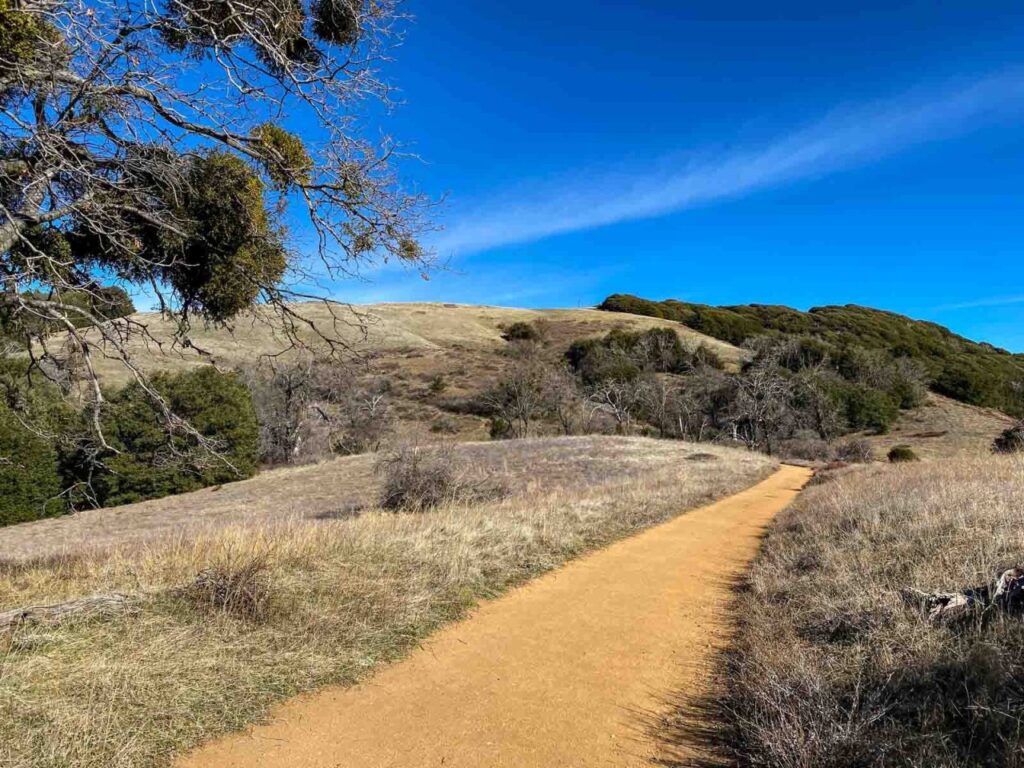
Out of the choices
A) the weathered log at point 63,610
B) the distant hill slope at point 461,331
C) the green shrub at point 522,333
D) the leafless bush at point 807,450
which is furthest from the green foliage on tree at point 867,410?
the weathered log at point 63,610

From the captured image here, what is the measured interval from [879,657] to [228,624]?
4.86m

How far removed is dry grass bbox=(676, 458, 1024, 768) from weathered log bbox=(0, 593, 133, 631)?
14.8 feet

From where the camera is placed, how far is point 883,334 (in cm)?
8231

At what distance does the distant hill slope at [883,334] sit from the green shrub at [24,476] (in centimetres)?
6793

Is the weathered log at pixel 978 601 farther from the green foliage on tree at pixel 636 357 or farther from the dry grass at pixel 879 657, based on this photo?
the green foliage on tree at pixel 636 357

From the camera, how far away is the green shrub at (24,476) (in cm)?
2638

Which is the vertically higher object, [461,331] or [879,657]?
[461,331]

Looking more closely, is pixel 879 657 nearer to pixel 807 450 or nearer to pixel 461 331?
pixel 807 450

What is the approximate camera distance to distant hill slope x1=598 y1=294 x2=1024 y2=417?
187ft

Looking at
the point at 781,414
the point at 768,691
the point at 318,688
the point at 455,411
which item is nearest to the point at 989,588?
the point at 768,691

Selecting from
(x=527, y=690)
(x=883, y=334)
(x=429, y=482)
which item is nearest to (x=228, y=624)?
(x=527, y=690)

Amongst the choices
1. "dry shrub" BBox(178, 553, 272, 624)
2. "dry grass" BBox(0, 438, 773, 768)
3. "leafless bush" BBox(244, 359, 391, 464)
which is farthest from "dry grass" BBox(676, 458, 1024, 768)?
"leafless bush" BBox(244, 359, 391, 464)

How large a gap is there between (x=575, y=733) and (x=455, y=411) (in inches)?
2016

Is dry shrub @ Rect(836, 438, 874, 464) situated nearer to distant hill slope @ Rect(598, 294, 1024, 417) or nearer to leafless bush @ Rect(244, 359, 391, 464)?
distant hill slope @ Rect(598, 294, 1024, 417)
